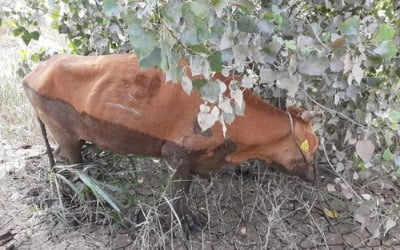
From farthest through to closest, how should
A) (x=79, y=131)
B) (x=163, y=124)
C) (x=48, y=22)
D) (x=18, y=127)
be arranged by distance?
(x=18, y=127) < (x=48, y=22) < (x=79, y=131) < (x=163, y=124)

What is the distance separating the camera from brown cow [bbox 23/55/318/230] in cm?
234

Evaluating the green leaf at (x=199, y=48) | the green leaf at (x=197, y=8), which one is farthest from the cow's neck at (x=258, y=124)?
the green leaf at (x=197, y=8)

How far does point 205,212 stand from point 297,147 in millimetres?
667

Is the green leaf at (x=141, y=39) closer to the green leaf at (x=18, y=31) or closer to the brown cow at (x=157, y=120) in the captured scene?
the brown cow at (x=157, y=120)

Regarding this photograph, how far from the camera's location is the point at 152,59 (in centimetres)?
135

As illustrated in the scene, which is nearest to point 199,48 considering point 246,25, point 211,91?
point 211,91

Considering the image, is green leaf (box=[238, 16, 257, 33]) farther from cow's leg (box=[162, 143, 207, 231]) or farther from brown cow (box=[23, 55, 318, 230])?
cow's leg (box=[162, 143, 207, 231])

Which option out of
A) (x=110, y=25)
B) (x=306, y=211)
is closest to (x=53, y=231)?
(x=110, y=25)

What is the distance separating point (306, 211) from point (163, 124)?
1.03m

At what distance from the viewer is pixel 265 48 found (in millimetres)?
1797

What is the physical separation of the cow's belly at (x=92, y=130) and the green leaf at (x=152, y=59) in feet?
3.43

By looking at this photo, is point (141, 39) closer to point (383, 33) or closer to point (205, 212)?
point (383, 33)

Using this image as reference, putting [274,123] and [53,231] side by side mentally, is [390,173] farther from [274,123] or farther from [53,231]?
[53,231]

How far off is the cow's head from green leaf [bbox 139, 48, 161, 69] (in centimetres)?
114
